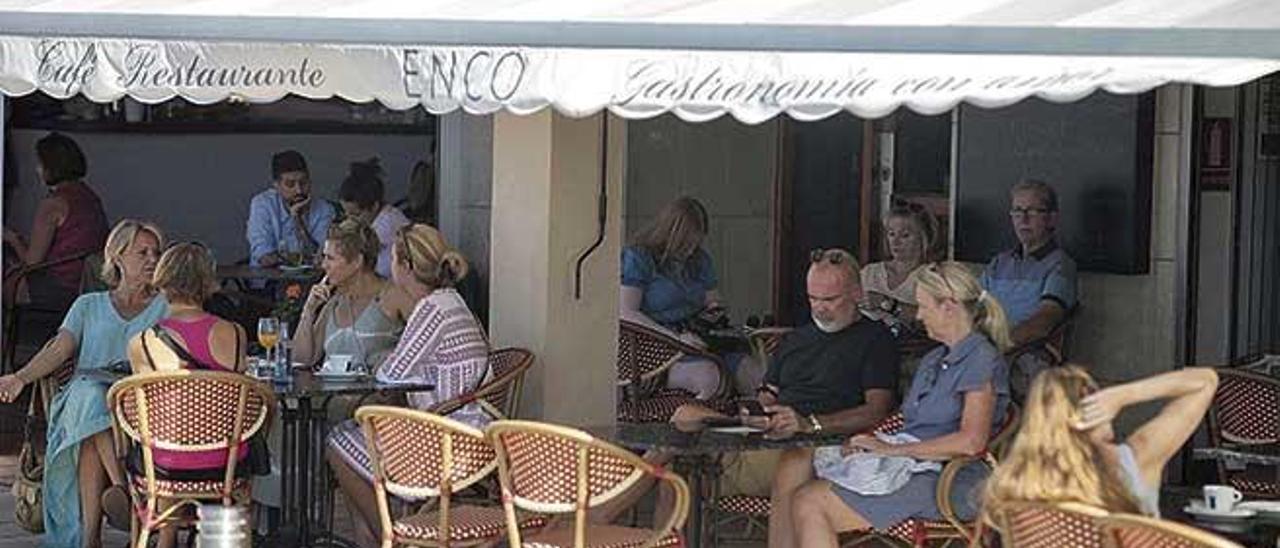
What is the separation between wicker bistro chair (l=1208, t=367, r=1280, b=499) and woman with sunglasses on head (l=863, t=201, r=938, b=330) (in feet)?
7.09

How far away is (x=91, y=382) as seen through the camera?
934 centimetres

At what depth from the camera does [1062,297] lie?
10.7 metres

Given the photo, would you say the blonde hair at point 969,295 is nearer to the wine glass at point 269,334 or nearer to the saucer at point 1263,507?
the saucer at point 1263,507

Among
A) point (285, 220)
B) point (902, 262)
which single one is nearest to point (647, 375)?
point (902, 262)

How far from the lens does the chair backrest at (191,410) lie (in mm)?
8367

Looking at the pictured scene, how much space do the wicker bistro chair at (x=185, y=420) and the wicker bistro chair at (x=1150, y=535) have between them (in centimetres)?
336

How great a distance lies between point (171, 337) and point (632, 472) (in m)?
2.16

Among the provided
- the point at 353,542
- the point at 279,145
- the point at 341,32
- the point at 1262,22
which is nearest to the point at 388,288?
the point at 353,542

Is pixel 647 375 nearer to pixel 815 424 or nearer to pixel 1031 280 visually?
pixel 1031 280

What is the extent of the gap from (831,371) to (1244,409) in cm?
161

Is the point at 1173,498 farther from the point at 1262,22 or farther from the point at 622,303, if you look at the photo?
the point at 622,303

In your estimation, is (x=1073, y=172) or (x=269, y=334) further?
(x=1073, y=172)

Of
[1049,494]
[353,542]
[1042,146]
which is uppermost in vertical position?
[1042,146]

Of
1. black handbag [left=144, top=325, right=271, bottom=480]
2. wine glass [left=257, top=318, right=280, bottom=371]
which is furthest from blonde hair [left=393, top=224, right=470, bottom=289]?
black handbag [left=144, top=325, right=271, bottom=480]
